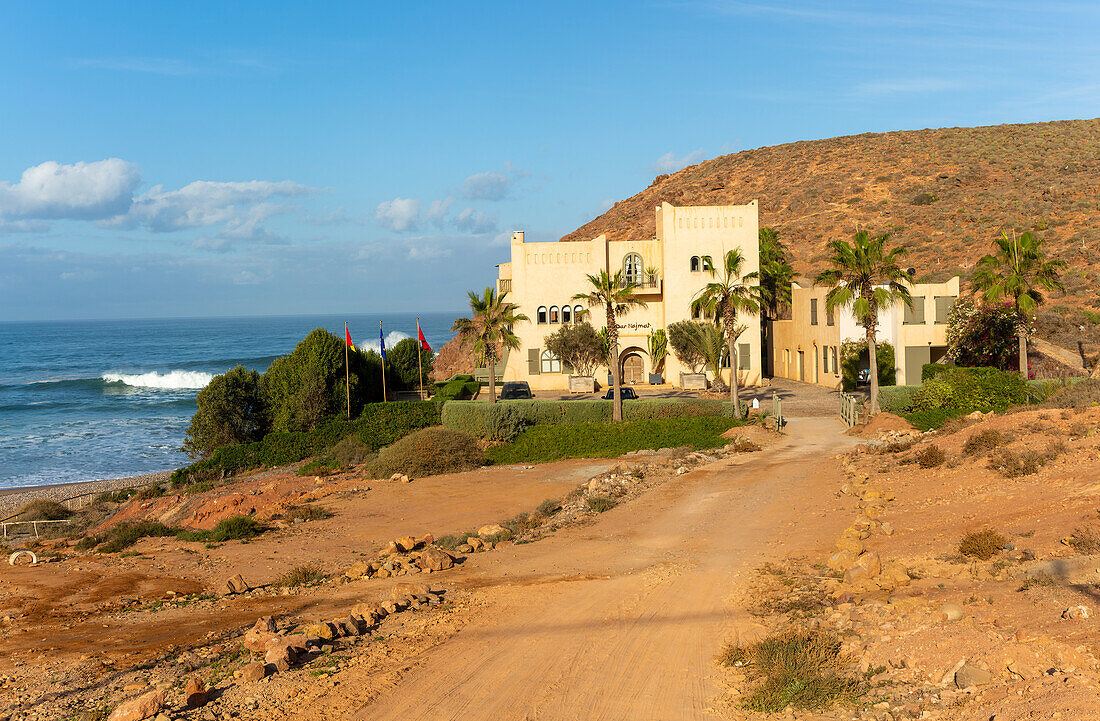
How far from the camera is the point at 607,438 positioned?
3086 centimetres

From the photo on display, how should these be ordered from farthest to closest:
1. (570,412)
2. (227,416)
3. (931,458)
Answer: (227,416)
(570,412)
(931,458)

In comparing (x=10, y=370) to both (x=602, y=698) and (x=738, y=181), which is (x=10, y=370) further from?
(x=602, y=698)

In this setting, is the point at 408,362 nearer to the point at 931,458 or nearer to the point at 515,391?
the point at 515,391

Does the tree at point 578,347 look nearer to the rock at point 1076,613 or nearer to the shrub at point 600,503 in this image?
the shrub at point 600,503

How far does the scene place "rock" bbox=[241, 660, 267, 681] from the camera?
987 cm

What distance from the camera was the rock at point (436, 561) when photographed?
53.4 feet

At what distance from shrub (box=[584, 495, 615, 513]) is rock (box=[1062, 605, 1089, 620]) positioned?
1289cm

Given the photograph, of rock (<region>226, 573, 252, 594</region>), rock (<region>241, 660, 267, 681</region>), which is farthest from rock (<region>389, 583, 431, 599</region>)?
rock (<region>241, 660, 267, 681</region>)

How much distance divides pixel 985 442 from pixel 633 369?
26986mm

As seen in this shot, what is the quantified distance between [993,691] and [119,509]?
28619 mm

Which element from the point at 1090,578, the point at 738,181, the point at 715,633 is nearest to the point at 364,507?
the point at 715,633

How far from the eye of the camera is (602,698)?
363 inches

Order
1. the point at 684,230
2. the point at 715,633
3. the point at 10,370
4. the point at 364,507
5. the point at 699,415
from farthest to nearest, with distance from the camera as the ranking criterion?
the point at 10,370 < the point at 684,230 < the point at 699,415 < the point at 364,507 < the point at 715,633

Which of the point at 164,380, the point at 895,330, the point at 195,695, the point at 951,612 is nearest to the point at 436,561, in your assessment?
the point at 195,695
